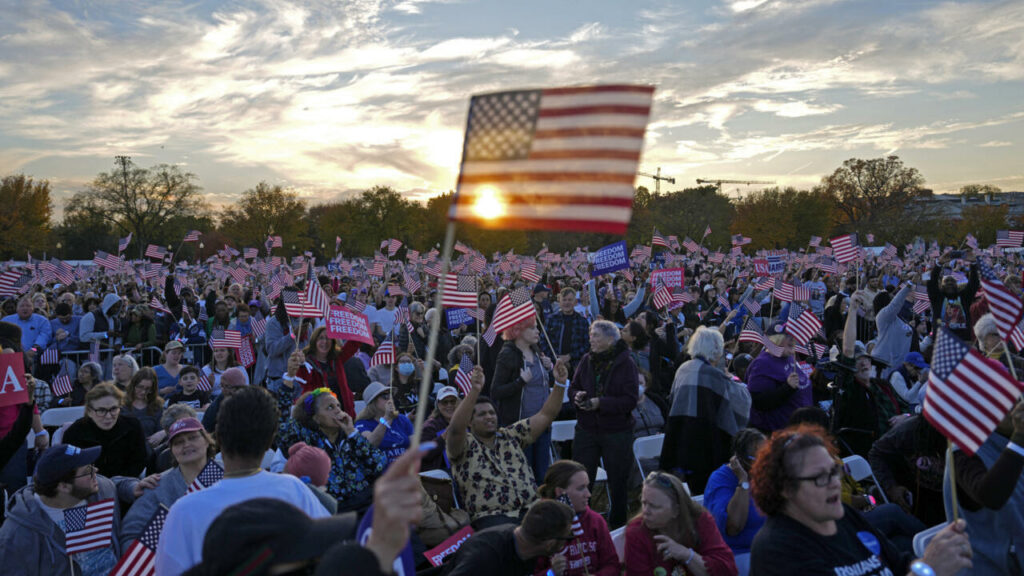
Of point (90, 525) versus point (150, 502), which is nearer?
point (90, 525)

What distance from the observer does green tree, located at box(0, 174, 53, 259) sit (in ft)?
207

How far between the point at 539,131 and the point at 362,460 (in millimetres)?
3372

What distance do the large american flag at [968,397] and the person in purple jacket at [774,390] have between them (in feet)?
11.3

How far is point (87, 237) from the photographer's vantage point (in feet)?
252

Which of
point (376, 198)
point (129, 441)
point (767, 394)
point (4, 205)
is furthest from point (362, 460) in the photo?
point (376, 198)

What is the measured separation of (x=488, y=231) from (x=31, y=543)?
69.7 m

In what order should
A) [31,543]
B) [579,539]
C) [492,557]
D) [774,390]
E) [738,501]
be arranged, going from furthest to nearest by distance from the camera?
[774,390] < [738,501] < [579,539] < [492,557] < [31,543]

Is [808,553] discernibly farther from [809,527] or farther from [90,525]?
[90,525]

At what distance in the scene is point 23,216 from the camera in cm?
6562

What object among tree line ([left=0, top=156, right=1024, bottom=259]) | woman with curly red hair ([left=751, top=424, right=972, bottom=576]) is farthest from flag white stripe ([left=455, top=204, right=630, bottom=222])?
tree line ([left=0, top=156, right=1024, bottom=259])

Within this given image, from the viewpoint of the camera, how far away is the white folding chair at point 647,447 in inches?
280

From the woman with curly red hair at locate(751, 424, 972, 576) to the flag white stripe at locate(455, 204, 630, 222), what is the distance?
1320mm

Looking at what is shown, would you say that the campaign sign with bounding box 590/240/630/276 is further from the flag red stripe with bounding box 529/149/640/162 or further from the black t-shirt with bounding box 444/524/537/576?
the flag red stripe with bounding box 529/149/640/162

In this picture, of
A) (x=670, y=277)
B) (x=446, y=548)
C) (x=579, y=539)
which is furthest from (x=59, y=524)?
(x=670, y=277)
